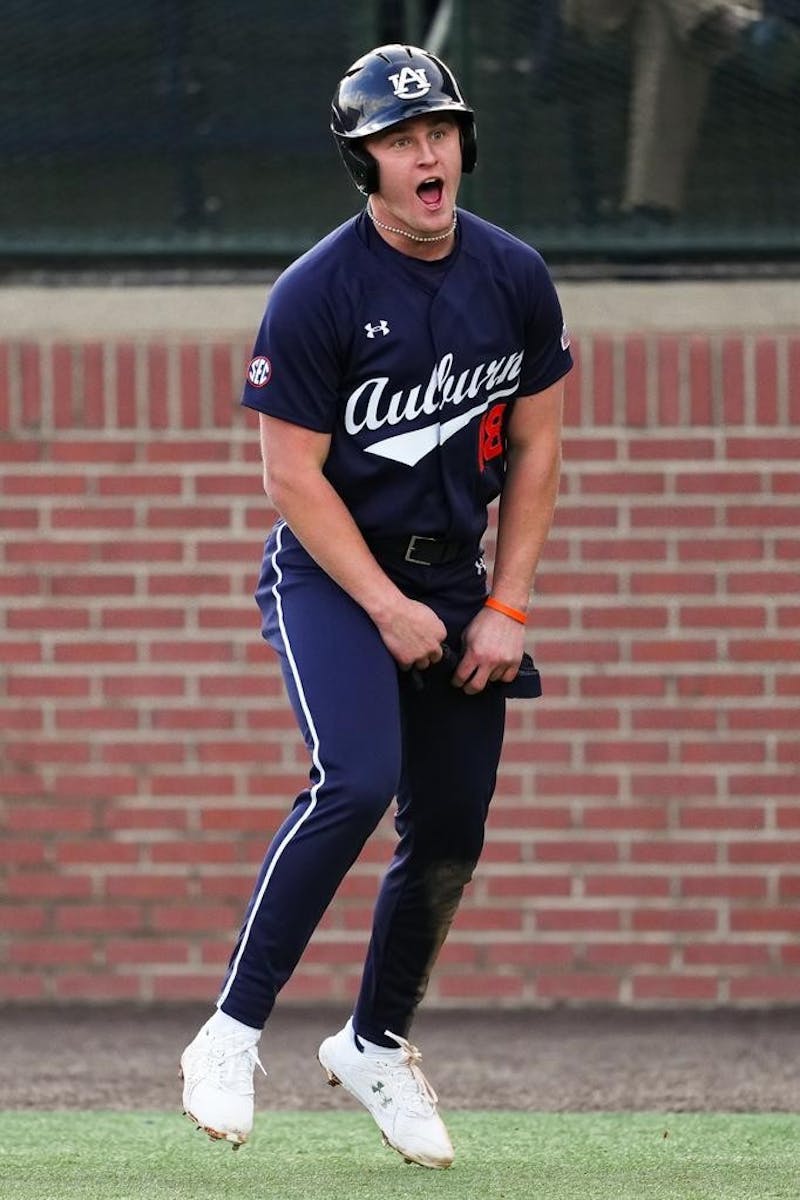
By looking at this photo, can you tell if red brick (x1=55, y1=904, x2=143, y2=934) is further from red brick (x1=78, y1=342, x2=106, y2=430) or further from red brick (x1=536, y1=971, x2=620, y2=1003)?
red brick (x1=78, y1=342, x2=106, y2=430)

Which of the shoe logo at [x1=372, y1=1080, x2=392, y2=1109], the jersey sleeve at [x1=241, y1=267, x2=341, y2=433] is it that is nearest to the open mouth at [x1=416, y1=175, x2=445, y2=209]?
the jersey sleeve at [x1=241, y1=267, x2=341, y2=433]

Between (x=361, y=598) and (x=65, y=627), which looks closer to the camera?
(x=361, y=598)

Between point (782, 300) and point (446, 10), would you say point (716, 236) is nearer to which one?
point (782, 300)

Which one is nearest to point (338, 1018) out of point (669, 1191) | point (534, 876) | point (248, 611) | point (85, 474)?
point (534, 876)

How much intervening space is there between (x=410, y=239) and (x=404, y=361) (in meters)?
0.24

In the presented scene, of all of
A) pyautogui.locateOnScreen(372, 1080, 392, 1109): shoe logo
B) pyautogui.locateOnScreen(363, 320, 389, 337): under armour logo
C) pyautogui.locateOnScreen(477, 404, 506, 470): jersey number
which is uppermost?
pyautogui.locateOnScreen(363, 320, 389, 337): under armour logo

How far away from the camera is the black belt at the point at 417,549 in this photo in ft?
14.2

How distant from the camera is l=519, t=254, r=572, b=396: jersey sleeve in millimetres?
4359

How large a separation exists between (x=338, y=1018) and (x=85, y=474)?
1.68 meters

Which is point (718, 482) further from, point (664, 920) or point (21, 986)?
point (21, 986)

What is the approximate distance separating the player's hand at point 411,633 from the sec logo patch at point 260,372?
18.7 inches

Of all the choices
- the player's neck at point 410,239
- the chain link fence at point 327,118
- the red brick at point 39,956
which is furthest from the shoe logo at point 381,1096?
the chain link fence at point 327,118

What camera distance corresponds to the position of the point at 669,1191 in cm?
417

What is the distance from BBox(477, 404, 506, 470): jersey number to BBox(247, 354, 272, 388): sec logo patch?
440mm
